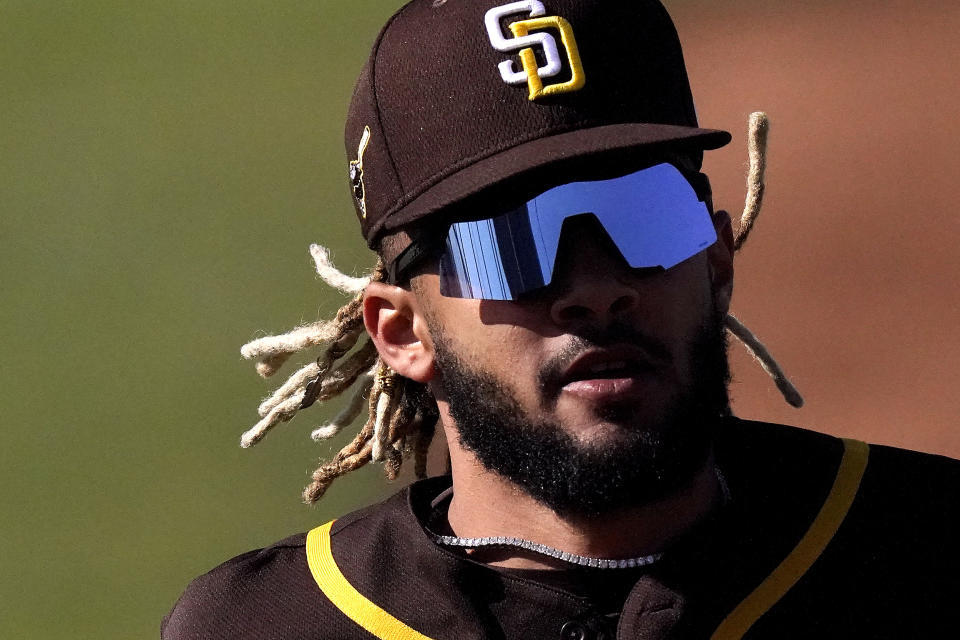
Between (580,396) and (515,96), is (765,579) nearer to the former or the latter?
(580,396)

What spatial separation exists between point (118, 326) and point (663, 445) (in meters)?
3.40

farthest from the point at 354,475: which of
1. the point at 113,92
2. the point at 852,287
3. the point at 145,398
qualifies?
the point at 113,92

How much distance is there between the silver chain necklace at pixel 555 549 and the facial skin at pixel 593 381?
0.08 metres

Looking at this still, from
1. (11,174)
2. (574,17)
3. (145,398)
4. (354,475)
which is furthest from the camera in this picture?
(11,174)

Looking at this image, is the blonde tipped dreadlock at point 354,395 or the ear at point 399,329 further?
the blonde tipped dreadlock at point 354,395

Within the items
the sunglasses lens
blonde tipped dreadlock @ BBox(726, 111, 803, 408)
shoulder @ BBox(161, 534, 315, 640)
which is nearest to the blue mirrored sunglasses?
the sunglasses lens

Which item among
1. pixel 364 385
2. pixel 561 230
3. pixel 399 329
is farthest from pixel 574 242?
pixel 364 385

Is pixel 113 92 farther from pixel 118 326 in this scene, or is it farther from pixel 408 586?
pixel 408 586

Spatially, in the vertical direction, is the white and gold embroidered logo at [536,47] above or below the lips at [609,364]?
above

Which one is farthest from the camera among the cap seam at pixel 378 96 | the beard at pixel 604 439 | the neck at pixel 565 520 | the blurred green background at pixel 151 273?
the blurred green background at pixel 151 273

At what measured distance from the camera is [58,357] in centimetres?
484

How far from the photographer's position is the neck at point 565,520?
6.71 ft

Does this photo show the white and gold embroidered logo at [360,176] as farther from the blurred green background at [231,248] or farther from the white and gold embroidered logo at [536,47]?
the blurred green background at [231,248]

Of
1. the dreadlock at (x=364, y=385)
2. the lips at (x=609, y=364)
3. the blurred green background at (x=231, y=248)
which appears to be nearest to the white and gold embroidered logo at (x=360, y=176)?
the dreadlock at (x=364, y=385)
